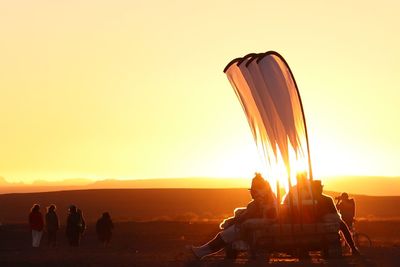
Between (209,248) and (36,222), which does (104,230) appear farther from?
(209,248)

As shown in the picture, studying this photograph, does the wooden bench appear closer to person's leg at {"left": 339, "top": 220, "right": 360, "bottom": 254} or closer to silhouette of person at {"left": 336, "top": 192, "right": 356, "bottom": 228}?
person's leg at {"left": 339, "top": 220, "right": 360, "bottom": 254}

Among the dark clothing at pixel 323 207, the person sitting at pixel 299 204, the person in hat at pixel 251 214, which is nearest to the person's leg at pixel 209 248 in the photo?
the person in hat at pixel 251 214

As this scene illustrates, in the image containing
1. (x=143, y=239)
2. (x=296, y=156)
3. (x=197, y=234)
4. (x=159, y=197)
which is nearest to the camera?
(x=296, y=156)

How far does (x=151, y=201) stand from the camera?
11638cm

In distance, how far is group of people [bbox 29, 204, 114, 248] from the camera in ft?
125

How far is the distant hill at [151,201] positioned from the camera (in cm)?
9875

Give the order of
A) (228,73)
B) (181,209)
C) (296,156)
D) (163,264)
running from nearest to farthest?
(163,264), (296,156), (228,73), (181,209)

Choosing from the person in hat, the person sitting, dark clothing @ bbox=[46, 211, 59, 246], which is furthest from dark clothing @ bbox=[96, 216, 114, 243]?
the person sitting

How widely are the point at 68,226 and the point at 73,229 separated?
0.91ft

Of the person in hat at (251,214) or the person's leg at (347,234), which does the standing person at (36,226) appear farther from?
the person's leg at (347,234)

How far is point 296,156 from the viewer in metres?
27.3

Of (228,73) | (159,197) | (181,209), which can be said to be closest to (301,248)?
(228,73)

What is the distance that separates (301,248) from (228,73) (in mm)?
5489

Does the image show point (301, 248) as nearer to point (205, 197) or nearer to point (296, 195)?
point (296, 195)
